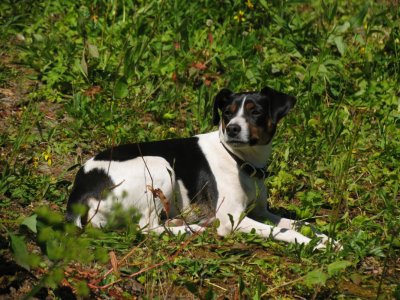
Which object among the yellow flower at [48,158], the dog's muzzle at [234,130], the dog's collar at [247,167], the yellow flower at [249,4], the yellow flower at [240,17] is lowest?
the yellow flower at [48,158]

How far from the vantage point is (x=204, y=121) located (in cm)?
676

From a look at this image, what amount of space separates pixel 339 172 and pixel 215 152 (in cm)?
107

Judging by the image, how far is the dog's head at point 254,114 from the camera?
5.36 meters

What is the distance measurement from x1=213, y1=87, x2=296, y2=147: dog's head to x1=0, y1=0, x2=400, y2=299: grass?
0.69m

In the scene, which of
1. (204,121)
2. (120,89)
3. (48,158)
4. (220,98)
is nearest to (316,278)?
(220,98)

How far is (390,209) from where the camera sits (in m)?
5.50

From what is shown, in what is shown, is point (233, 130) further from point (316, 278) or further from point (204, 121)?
point (316, 278)

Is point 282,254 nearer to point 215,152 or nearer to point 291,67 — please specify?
point 215,152

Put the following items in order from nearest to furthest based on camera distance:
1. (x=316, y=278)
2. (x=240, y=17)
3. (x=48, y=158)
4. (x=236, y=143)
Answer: (x=316, y=278)
(x=236, y=143)
(x=48, y=158)
(x=240, y=17)

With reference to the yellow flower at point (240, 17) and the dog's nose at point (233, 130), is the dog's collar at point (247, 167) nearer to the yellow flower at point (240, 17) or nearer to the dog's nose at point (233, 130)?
the dog's nose at point (233, 130)

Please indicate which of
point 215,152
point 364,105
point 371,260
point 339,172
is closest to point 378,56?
point 364,105

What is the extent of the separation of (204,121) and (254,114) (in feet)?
4.36

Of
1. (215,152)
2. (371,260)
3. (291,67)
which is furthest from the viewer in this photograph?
(291,67)

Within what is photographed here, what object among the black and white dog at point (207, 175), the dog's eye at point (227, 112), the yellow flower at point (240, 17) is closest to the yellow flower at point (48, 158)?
the black and white dog at point (207, 175)
